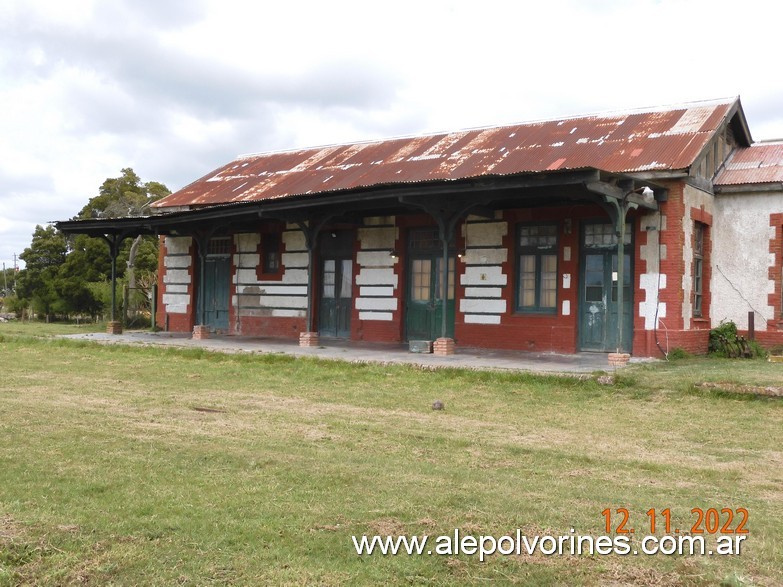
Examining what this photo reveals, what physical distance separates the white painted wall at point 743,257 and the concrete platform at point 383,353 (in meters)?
3.15

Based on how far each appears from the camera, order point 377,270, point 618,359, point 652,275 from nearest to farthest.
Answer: point 618,359, point 652,275, point 377,270

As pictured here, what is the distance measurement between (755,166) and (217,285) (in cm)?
1326

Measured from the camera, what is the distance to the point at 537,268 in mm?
15891

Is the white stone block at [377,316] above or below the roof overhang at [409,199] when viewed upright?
below

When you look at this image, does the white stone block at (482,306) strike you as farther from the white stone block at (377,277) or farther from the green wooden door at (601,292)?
the white stone block at (377,277)

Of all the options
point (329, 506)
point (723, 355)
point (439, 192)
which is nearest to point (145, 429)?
point (329, 506)

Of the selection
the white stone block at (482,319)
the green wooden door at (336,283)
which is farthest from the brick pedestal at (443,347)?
the green wooden door at (336,283)

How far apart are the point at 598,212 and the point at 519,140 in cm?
381

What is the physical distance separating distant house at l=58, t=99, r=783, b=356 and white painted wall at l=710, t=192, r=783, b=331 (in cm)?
3

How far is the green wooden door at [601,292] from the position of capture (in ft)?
48.8

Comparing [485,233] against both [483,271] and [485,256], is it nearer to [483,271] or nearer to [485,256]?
[485,256]

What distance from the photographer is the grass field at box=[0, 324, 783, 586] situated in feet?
12.1

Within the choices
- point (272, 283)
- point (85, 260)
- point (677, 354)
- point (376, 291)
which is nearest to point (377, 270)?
point (376, 291)

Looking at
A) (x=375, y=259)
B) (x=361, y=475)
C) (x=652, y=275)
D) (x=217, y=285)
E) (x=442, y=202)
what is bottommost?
(x=361, y=475)
